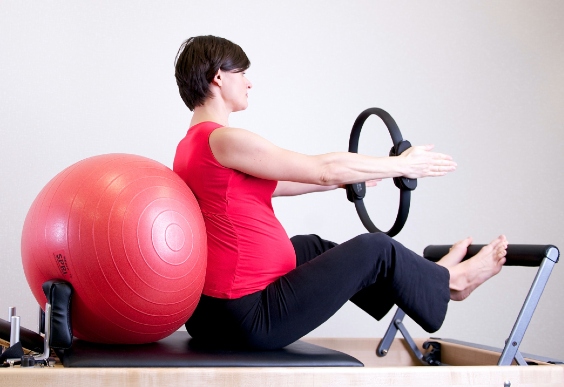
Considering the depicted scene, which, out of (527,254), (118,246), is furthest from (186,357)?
(527,254)

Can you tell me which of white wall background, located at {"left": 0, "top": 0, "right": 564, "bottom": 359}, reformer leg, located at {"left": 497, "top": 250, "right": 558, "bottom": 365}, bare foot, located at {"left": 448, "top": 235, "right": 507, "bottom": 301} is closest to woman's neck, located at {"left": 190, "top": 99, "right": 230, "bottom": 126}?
bare foot, located at {"left": 448, "top": 235, "right": 507, "bottom": 301}

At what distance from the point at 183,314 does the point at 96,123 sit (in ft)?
6.10

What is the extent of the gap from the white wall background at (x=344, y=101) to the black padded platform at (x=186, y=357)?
1.68 metres

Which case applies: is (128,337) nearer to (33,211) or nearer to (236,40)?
(33,211)

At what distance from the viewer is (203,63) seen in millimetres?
2389

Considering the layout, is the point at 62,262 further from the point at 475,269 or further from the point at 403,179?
the point at 475,269

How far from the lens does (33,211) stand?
1.99 meters

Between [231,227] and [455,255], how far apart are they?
947 millimetres

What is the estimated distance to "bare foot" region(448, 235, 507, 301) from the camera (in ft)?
7.96

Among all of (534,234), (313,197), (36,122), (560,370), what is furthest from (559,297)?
(36,122)

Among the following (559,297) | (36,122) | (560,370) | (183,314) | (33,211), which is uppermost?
(36,122)

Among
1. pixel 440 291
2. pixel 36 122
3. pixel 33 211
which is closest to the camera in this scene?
pixel 33 211

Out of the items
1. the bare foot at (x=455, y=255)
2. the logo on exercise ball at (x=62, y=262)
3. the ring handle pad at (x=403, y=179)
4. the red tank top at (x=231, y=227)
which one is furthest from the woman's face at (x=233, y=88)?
the bare foot at (x=455, y=255)

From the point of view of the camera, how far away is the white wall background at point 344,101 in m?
3.52
